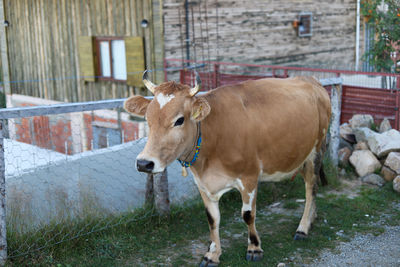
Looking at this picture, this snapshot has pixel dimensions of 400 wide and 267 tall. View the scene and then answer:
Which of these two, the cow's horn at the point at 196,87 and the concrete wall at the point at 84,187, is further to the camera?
the concrete wall at the point at 84,187

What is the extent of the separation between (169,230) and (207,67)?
8003 millimetres

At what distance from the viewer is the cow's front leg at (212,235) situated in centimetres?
454

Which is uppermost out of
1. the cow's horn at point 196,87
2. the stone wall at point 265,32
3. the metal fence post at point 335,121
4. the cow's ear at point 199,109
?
the stone wall at point 265,32

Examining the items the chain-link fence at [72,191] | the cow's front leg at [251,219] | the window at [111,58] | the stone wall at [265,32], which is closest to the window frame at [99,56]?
the window at [111,58]

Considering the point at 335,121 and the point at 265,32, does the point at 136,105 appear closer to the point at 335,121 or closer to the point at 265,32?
the point at 335,121

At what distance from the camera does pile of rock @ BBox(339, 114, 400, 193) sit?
6736 mm

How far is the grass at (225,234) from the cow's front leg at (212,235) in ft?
0.48

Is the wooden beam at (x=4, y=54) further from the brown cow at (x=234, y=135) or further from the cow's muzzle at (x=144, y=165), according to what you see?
the cow's muzzle at (x=144, y=165)

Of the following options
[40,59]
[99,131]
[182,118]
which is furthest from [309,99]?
[40,59]

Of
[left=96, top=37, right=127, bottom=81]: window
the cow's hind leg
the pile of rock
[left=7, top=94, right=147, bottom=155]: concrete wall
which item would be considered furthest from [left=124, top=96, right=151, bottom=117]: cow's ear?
[left=96, top=37, right=127, bottom=81]: window

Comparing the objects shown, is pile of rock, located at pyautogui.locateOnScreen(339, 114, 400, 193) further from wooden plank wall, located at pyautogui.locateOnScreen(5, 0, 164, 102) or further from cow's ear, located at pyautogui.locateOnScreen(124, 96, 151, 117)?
wooden plank wall, located at pyautogui.locateOnScreen(5, 0, 164, 102)

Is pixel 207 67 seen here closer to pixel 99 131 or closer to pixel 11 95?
pixel 99 131

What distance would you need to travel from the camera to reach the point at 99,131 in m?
13.5

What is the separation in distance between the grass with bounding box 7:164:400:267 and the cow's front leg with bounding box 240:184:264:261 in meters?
0.10
